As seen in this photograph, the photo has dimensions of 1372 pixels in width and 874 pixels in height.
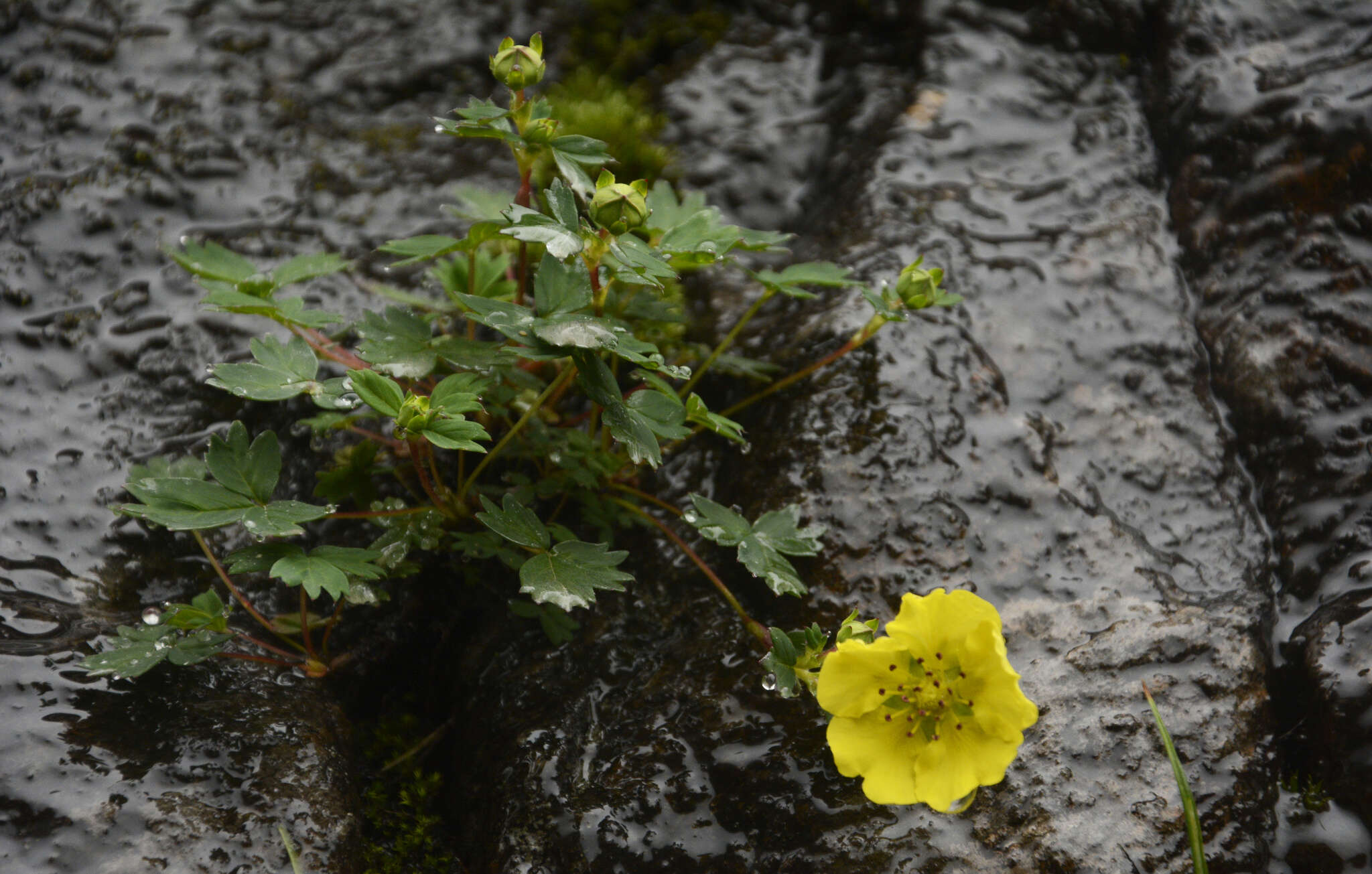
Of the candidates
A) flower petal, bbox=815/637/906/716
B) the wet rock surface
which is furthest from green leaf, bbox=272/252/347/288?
flower petal, bbox=815/637/906/716

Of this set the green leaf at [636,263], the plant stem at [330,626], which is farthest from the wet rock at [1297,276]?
the plant stem at [330,626]

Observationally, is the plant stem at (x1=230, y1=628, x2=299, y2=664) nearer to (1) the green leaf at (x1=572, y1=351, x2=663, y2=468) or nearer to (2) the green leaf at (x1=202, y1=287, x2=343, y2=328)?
(2) the green leaf at (x1=202, y1=287, x2=343, y2=328)

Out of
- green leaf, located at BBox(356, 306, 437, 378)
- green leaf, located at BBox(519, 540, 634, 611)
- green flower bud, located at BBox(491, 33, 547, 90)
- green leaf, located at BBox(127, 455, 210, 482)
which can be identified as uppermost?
green flower bud, located at BBox(491, 33, 547, 90)

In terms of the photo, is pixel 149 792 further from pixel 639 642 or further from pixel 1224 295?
pixel 1224 295

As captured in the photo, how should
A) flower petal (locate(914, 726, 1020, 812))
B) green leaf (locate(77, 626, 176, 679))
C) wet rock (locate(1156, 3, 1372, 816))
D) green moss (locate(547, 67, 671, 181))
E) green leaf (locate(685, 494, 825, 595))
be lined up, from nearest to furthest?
flower petal (locate(914, 726, 1020, 812)), green leaf (locate(77, 626, 176, 679)), green leaf (locate(685, 494, 825, 595)), wet rock (locate(1156, 3, 1372, 816)), green moss (locate(547, 67, 671, 181))

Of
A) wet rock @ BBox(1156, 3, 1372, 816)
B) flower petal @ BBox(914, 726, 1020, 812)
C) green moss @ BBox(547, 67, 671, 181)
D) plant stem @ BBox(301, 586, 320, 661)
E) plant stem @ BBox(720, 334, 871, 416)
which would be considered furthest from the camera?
green moss @ BBox(547, 67, 671, 181)

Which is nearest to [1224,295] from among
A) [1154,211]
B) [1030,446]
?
[1154,211]

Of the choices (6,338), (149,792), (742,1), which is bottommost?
(149,792)
